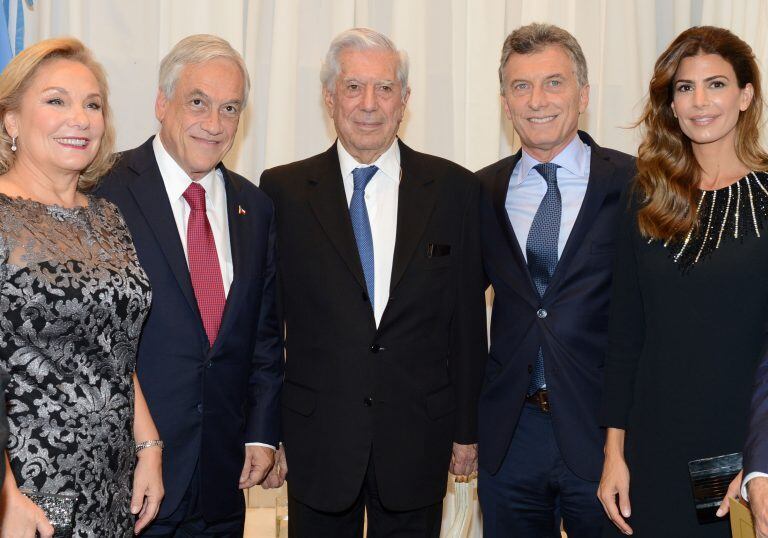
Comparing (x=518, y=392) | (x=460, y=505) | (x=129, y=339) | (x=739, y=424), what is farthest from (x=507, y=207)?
(x=460, y=505)

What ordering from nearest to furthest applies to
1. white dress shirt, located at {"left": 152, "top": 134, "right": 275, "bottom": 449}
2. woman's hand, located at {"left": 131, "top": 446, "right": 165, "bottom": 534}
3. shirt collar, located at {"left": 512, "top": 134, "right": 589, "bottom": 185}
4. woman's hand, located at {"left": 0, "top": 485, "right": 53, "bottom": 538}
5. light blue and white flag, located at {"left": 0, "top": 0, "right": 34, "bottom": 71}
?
1. woman's hand, located at {"left": 0, "top": 485, "right": 53, "bottom": 538}
2. woman's hand, located at {"left": 131, "top": 446, "right": 165, "bottom": 534}
3. white dress shirt, located at {"left": 152, "top": 134, "right": 275, "bottom": 449}
4. shirt collar, located at {"left": 512, "top": 134, "right": 589, "bottom": 185}
5. light blue and white flag, located at {"left": 0, "top": 0, "right": 34, "bottom": 71}

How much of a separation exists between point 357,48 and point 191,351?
1.12 metres

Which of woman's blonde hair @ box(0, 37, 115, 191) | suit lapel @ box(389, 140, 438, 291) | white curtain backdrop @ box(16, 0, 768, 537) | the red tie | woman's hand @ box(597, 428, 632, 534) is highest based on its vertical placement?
white curtain backdrop @ box(16, 0, 768, 537)

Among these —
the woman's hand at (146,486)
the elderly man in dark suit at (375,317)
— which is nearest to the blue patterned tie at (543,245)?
the elderly man in dark suit at (375,317)

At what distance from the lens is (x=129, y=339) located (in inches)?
89.0

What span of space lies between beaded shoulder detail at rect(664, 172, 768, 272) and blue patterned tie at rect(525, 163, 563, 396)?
16.9 inches

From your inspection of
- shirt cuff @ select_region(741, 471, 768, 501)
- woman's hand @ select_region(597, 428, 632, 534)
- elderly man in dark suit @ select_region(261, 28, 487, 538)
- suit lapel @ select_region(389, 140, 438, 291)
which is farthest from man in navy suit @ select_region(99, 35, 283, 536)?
shirt cuff @ select_region(741, 471, 768, 501)

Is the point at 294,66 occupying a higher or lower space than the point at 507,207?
higher

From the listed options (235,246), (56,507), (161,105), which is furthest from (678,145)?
(56,507)

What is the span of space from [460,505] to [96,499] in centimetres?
208

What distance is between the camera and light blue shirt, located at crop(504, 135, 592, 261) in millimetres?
2803

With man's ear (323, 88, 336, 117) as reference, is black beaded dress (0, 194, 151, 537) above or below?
below

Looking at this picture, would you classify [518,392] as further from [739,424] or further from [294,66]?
[294,66]

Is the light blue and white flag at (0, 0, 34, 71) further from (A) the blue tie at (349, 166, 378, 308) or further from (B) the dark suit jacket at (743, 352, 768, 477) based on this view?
(B) the dark suit jacket at (743, 352, 768, 477)
